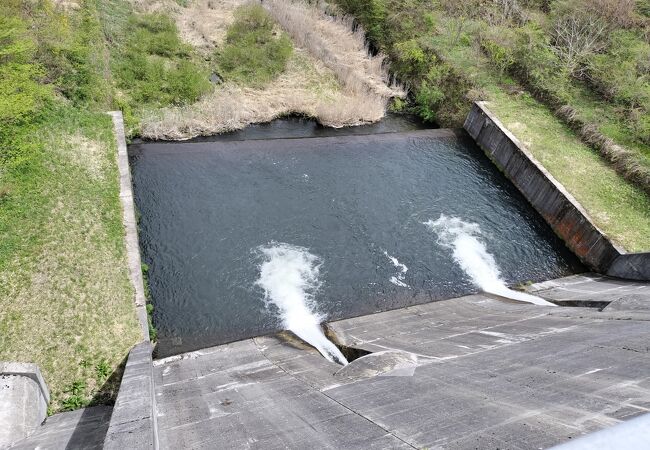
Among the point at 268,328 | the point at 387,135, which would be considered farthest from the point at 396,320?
the point at 387,135

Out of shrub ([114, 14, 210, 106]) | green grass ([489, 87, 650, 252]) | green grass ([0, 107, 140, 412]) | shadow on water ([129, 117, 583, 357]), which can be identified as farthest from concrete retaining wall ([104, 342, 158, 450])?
green grass ([489, 87, 650, 252])

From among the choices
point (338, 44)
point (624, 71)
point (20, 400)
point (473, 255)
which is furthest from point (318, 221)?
point (624, 71)

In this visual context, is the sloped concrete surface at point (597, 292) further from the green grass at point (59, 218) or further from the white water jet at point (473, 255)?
the green grass at point (59, 218)

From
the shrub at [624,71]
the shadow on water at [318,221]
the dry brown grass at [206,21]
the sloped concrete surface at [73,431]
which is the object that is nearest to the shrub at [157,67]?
the dry brown grass at [206,21]

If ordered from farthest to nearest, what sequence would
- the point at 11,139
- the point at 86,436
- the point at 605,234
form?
the point at 605,234, the point at 11,139, the point at 86,436

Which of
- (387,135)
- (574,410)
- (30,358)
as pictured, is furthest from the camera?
(387,135)

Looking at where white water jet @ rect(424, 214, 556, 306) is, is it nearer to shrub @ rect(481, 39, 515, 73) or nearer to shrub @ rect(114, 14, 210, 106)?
shrub @ rect(481, 39, 515, 73)

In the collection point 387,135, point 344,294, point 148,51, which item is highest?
point 387,135

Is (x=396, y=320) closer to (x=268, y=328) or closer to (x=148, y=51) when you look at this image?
(x=268, y=328)
